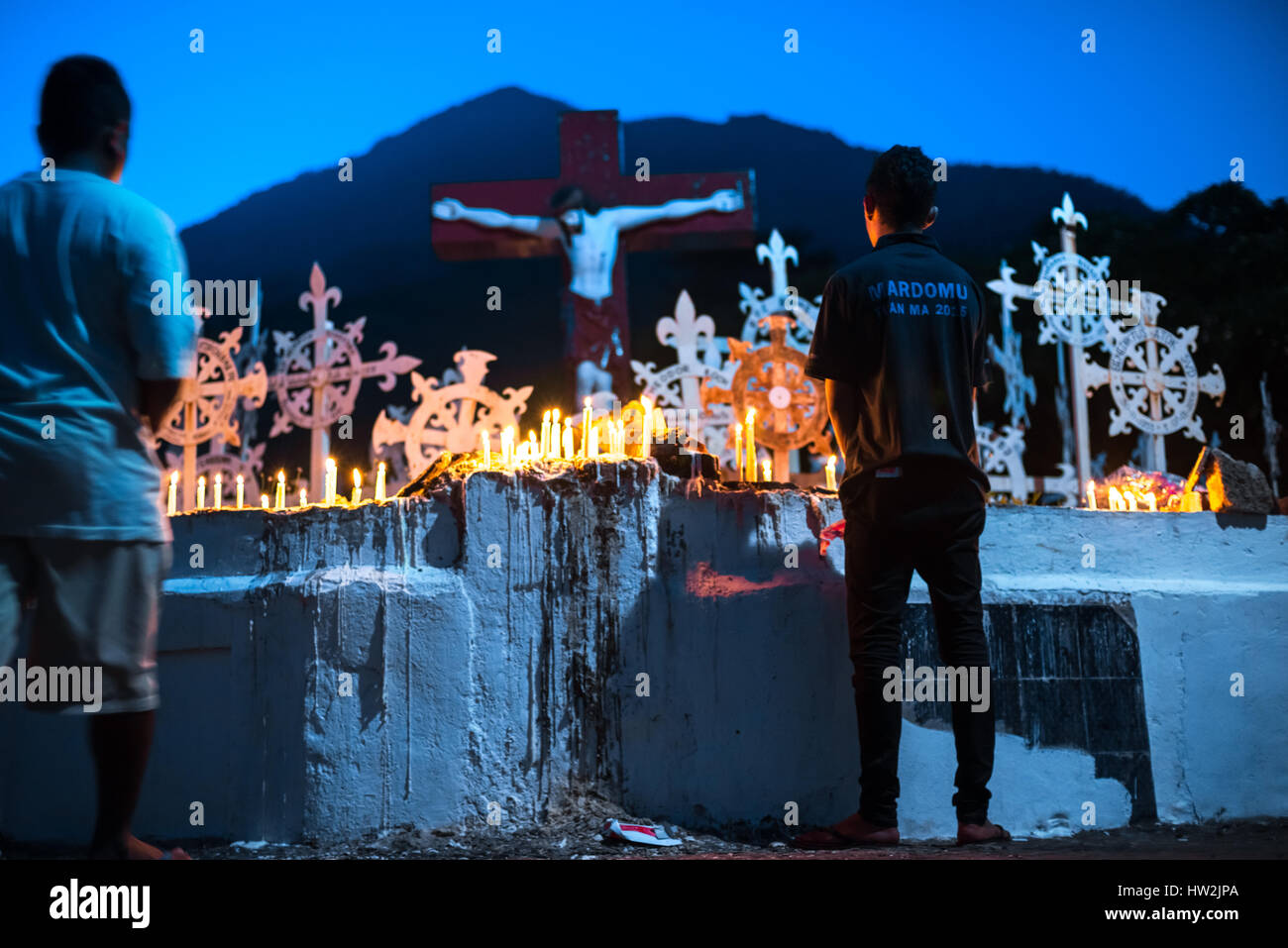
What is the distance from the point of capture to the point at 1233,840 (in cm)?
332

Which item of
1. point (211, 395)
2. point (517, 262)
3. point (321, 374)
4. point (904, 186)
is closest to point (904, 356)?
point (904, 186)

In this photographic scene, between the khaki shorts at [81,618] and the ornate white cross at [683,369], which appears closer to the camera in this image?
the khaki shorts at [81,618]

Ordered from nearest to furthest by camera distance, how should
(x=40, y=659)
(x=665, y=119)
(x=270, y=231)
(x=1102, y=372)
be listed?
(x=40, y=659), (x=1102, y=372), (x=270, y=231), (x=665, y=119)

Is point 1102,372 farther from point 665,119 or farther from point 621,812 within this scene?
point 665,119

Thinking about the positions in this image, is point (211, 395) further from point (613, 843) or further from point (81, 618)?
point (81, 618)

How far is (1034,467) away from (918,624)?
13018 millimetres

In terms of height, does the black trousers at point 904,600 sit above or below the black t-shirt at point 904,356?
below

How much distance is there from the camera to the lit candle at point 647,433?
4027 mm

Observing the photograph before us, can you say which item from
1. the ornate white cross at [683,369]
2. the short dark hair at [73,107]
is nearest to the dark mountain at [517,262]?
the ornate white cross at [683,369]

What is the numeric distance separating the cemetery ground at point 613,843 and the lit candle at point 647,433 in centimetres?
119

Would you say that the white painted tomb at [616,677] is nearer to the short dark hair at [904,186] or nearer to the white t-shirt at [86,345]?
the short dark hair at [904,186]

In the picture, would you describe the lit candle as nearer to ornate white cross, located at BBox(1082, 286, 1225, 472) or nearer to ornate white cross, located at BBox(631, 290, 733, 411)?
ornate white cross, located at BBox(631, 290, 733, 411)

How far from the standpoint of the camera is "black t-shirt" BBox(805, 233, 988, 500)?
3.10 metres
